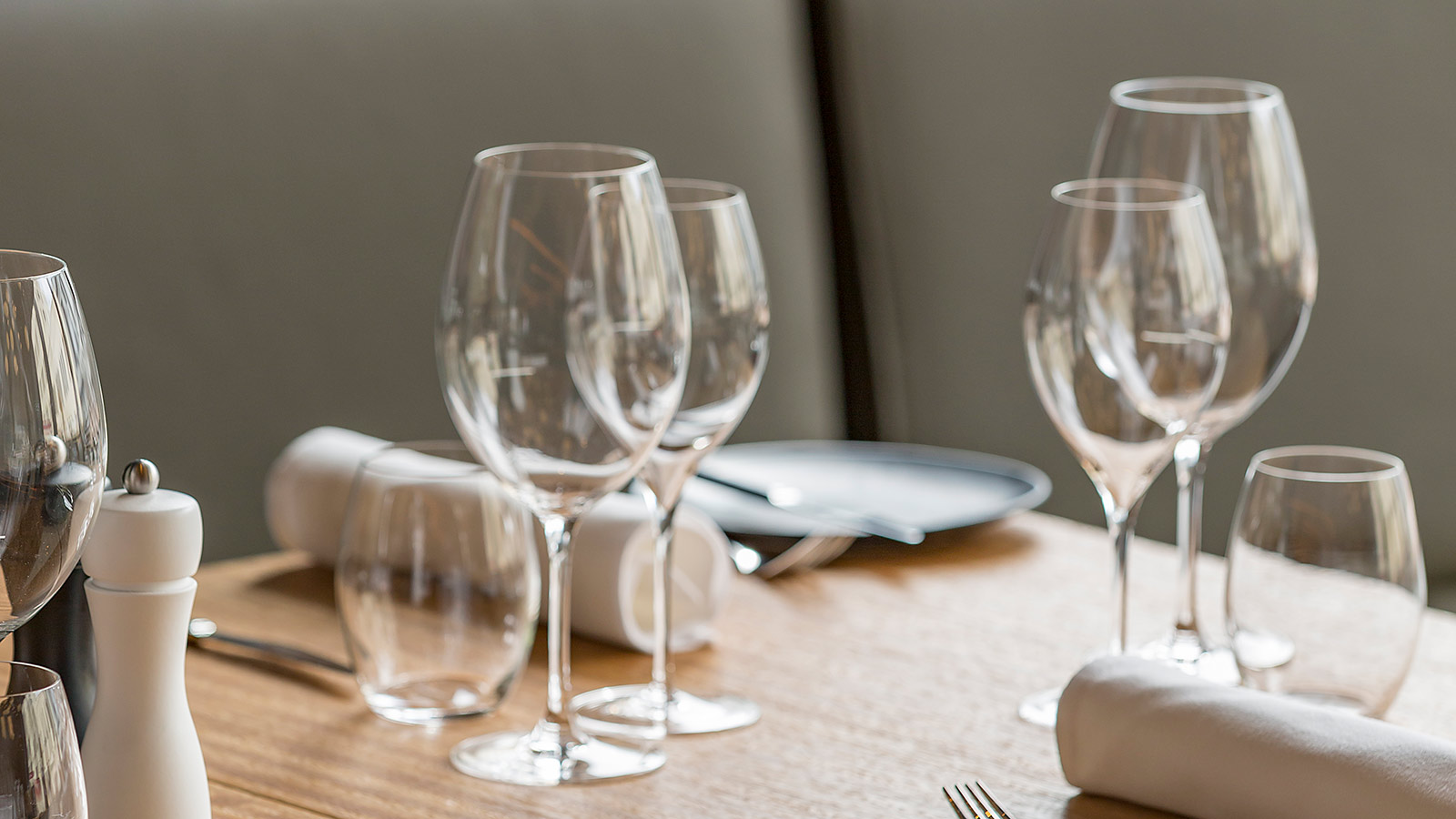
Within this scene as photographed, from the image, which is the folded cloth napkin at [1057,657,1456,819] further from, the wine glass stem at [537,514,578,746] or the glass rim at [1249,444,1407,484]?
the wine glass stem at [537,514,578,746]

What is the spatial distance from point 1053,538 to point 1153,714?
0.48 meters

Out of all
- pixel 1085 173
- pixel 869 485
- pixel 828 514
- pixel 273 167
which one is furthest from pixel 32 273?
pixel 1085 173

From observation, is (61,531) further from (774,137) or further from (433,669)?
(774,137)

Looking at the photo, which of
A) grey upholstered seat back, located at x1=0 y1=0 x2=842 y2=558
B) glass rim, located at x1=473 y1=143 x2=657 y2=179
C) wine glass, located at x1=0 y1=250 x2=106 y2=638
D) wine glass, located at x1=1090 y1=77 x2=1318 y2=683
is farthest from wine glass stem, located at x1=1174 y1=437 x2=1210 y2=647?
grey upholstered seat back, located at x1=0 y1=0 x2=842 y2=558

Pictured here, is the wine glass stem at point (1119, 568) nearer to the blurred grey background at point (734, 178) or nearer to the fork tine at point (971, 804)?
the fork tine at point (971, 804)

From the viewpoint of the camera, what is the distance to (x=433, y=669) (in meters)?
0.78

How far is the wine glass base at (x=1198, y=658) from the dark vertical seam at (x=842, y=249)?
1.17 metres

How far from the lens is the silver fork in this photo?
623 millimetres

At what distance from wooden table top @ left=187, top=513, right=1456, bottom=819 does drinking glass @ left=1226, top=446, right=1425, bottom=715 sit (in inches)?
2.7

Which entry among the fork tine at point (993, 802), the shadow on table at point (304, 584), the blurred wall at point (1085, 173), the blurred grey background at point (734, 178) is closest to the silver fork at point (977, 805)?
the fork tine at point (993, 802)

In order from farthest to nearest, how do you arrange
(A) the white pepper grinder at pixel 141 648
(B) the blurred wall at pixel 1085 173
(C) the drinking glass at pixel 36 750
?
1. (B) the blurred wall at pixel 1085 173
2. (A) the white pepper grinder at pixel 141 648
3. (C) the drinking glass at pixel 36 750

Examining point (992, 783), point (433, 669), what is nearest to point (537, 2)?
point (433, 669)

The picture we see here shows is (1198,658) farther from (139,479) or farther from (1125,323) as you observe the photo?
(139,479)

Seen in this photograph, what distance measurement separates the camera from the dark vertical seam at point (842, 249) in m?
2.02
